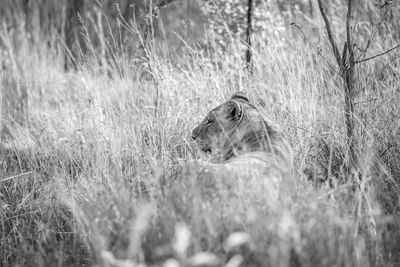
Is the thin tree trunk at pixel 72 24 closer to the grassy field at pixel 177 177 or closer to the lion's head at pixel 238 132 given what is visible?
the grassy field at pixel 177 177

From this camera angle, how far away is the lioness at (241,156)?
2840 millimetres

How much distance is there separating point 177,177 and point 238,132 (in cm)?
Result: 69

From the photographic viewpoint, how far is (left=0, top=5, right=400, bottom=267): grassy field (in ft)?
8.04

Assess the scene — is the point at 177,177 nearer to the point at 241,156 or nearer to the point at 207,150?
the point at 241,156

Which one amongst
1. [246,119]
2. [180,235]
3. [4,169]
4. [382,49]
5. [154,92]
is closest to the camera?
[180,235]

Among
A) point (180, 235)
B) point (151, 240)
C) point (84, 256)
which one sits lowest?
point (84, 256)

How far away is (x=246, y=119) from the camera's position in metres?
3.87

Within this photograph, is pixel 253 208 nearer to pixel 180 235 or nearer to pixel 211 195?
pixel 211 195

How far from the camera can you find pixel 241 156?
346 centimetres

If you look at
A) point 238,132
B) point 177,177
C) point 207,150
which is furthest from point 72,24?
point 177,177

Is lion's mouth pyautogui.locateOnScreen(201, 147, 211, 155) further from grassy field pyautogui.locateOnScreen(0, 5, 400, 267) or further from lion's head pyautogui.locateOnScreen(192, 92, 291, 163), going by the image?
grassy field pyautogui.locateOnScreen(0, 5, 400, 267)

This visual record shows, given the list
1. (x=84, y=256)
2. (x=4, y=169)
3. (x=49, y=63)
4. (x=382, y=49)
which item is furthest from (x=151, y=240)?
(x=49, y=63)

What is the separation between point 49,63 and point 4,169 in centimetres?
390

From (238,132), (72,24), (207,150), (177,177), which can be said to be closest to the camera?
(177,177)
